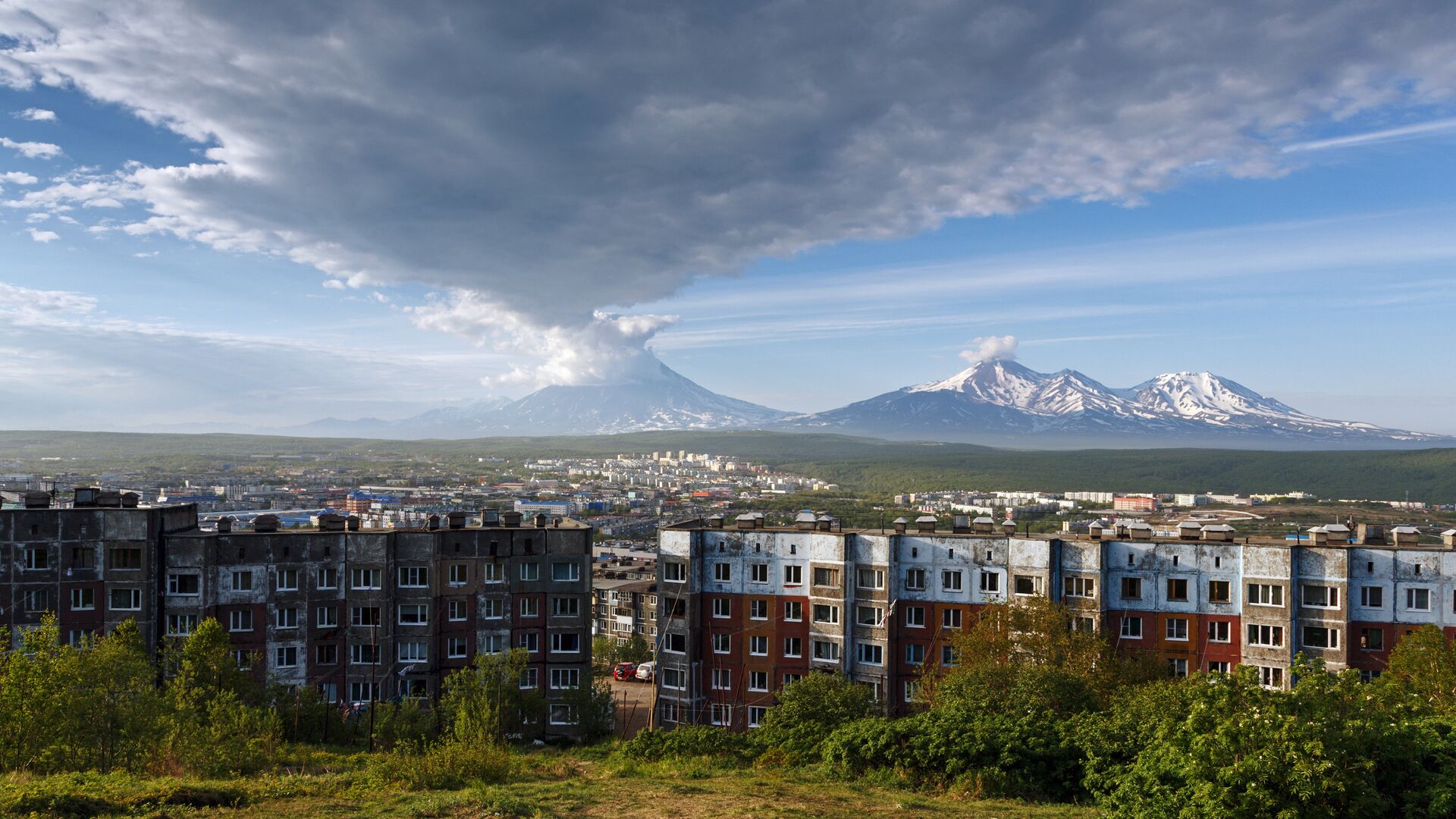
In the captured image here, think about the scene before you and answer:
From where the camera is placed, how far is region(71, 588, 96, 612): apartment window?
46125mm

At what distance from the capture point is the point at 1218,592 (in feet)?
159

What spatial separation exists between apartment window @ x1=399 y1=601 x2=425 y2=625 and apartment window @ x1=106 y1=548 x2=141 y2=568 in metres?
13.5

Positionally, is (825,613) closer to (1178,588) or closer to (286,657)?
(1178,588)

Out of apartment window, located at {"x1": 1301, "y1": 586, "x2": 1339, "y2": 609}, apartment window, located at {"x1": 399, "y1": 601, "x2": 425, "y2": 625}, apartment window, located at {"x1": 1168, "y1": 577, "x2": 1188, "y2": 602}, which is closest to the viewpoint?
apartment window, located at {"x1": 1301, "y1": 586, "x2": 1339, "y2": 609}

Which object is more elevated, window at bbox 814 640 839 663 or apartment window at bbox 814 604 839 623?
apartment window at bbox 814 604 839 623

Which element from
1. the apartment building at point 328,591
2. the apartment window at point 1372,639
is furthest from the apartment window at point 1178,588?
the apartment building at point 328,591

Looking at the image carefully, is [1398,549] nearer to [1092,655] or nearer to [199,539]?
[1092,655]

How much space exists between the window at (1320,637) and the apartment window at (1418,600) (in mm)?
3762

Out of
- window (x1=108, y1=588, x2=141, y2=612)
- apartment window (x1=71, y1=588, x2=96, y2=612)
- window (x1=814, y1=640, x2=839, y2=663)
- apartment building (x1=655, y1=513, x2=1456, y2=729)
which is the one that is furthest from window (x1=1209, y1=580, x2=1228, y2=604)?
apartment window (x1=71, y1=588, x2=96, y2=612)

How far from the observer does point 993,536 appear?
5138 centimetres

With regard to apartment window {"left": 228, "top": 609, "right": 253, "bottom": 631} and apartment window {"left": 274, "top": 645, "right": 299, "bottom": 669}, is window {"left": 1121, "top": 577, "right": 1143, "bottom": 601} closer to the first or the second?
apartment window {"left": 274, "top": 645, "right": 299, "bottom": 669}

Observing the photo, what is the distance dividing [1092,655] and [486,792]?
1189 inches

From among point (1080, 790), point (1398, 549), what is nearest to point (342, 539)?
point (1080, 790)

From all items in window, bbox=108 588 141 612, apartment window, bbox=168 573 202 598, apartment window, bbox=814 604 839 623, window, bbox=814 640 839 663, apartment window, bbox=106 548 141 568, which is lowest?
window, bbox=814 640 839 663
